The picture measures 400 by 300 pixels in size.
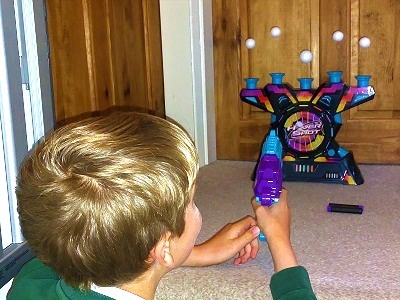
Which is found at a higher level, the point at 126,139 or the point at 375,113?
the point at 126,139

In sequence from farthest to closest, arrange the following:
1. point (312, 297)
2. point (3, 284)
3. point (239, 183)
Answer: point (239, 183) < point (3, 284) < point (312, 297)

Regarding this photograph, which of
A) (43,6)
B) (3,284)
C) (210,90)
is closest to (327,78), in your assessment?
(210,90)

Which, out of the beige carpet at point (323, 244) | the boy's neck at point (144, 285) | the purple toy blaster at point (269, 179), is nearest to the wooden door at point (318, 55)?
the beige carpet at point (323, 244)

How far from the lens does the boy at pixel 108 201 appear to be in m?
0.61

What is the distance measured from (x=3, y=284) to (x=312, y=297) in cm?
46

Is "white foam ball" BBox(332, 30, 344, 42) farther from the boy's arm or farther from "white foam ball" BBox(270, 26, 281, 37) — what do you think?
the boy's arm

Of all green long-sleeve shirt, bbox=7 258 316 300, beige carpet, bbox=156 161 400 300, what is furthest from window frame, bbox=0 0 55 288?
beige carpet, bbox=156 161 400 300

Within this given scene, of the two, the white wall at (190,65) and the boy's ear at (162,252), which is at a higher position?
the white wall at (190,65)

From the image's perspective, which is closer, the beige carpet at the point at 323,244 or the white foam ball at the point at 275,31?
the beige carpet at the point at 323,244

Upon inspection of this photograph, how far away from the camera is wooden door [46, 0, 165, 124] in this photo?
1242mm

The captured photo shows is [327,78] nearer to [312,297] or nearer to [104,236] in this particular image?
[312,297]

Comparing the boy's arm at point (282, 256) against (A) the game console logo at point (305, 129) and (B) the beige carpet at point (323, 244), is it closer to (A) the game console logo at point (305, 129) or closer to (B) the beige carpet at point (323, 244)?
(B) the beige carpet at point (323, 244)

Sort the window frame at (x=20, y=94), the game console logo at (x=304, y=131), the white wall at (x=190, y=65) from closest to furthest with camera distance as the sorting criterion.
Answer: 1. the window frame at (x=20, y=94)
2. the game console logo at (x=304, y=131)
3. the white wall at (x=190, y=65)

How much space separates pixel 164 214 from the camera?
2.10ft
